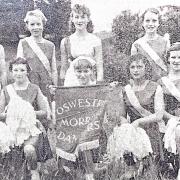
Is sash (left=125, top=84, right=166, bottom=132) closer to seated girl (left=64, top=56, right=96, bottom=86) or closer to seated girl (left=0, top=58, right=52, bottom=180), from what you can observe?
seated girl (left=64, top=56, right=96, bottom=86)

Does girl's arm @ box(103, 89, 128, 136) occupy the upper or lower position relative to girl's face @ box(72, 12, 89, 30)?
lower

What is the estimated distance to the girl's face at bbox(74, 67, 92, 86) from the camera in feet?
13.3

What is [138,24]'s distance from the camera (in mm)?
5082

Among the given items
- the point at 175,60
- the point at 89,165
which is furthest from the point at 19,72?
the point at 175,60

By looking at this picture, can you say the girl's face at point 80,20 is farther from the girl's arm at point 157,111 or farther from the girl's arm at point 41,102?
the girl's arm at point 157,111

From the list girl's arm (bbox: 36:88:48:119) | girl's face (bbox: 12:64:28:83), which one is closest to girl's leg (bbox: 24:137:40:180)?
girl's arm (bbox: 36:88:48:119)

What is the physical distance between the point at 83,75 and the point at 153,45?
77 centimetres

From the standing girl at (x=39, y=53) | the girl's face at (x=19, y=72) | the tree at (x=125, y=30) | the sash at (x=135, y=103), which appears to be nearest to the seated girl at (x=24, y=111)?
the girl's face at (x=19, y=72)

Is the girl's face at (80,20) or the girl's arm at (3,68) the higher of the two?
the girl's face at (80,20)

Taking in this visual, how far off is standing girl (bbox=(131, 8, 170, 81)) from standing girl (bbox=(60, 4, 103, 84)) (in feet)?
1.18

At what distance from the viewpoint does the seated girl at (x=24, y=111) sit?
392cm

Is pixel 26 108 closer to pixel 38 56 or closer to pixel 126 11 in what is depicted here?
pixel 38 56

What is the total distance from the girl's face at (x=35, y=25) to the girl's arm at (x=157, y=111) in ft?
3.69

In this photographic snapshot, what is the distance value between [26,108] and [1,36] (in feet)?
3.75
